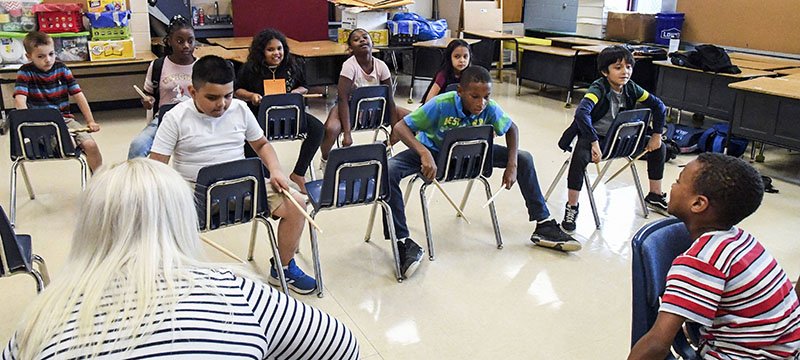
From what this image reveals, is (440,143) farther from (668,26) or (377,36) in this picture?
(668,26)

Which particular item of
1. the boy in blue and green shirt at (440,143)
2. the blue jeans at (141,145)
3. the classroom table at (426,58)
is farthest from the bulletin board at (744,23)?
the blue jeans at (141,145)

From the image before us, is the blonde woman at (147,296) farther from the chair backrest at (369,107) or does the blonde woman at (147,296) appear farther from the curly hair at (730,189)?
the chair backrest at (369,107)

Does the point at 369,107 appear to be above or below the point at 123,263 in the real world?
below

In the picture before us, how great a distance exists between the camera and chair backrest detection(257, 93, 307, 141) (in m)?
4.09

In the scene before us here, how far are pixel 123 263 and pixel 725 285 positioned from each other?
4.18 ft

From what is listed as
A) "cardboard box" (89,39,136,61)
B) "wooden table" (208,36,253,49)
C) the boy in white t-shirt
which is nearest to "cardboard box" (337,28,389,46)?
"wooden table" (208,36,253,49)

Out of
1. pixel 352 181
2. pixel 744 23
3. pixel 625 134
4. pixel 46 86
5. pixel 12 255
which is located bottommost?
pixel 12 255

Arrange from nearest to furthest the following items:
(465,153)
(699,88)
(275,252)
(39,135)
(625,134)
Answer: (275,252)
(465,153)
(39,135)
(625,134)
(699,88)

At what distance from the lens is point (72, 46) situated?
20.1 feet

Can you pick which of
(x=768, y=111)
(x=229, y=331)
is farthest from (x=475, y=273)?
(x=768, y=111)

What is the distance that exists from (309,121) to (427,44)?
3.54 meters

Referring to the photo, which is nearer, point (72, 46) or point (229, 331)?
point (229, 331)

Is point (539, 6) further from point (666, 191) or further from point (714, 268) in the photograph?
point (714, 268)

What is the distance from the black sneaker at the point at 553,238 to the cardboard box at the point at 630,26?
16.8 ft
